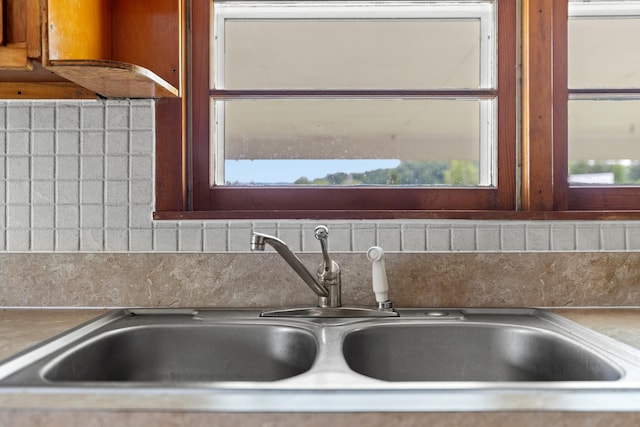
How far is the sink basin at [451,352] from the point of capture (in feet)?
3.53

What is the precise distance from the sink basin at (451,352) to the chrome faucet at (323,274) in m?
0.15

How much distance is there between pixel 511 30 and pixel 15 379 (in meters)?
1.45

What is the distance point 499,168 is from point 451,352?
56 cm

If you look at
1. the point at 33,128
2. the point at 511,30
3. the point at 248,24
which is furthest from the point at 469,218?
the point at 33,128

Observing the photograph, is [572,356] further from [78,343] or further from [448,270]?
[78,343]

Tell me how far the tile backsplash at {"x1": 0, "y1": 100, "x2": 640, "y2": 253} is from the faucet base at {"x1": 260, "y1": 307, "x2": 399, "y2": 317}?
0.57ft

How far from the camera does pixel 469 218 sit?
4.23 ft

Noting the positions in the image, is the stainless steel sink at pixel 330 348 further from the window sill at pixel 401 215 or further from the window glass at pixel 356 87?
the window glass at pixel 356 87

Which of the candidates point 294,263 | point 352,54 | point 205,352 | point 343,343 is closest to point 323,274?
point 294,263

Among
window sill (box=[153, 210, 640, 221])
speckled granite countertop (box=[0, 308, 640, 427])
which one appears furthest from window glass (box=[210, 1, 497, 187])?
speckled granite countertop (box=[0, 308, 640, 427])

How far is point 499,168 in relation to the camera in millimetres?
1370

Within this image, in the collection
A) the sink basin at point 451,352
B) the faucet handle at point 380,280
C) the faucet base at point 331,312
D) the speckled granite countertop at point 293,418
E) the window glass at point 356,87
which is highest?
the window glass at point 356,87

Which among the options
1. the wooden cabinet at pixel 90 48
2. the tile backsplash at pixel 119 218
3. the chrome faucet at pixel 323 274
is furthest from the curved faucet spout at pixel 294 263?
the wooden cabinet at pixel 90 48

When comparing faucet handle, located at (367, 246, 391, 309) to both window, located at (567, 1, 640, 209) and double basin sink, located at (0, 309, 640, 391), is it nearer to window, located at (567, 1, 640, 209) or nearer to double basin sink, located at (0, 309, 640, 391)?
double basin sink, located at (0, 309, 640, 391)
